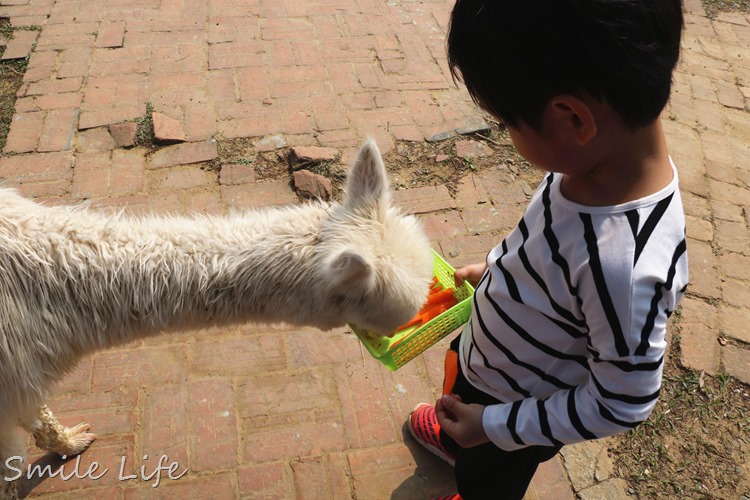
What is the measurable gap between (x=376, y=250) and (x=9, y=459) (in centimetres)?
191

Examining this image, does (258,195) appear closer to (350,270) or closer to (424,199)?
(424,199)

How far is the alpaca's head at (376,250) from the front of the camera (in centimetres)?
235

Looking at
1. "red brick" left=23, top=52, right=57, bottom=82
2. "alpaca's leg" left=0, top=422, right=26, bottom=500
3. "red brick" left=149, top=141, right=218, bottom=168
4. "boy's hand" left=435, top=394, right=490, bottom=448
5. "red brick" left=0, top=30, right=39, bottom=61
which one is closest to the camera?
"boy's hand" left=435, top=394, right=490, bottom=448

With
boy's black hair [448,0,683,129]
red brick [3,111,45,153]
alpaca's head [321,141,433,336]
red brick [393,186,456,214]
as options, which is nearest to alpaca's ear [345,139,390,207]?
alpaca's head [321,141,433,336]

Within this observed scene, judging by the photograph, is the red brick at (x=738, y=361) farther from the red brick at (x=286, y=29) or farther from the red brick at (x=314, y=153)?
the red brick at (x=286, y=29)

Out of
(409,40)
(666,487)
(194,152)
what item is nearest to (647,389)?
(666,487)

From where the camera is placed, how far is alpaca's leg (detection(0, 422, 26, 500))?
2598 mm

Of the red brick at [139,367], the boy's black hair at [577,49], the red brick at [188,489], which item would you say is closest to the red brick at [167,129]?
the red brick at [139,367]

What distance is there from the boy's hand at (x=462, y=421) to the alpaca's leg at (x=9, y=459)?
186 cm

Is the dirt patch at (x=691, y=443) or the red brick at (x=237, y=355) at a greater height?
the red brick at (x=237, y=355)

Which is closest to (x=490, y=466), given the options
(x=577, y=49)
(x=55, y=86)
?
(x=577, y=49)

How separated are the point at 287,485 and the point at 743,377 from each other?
290 cm

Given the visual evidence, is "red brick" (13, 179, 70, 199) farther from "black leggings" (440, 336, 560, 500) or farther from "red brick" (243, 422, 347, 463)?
"black leggings" (440, 336, 560, 500)

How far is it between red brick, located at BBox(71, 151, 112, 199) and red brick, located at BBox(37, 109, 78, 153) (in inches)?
9.0
